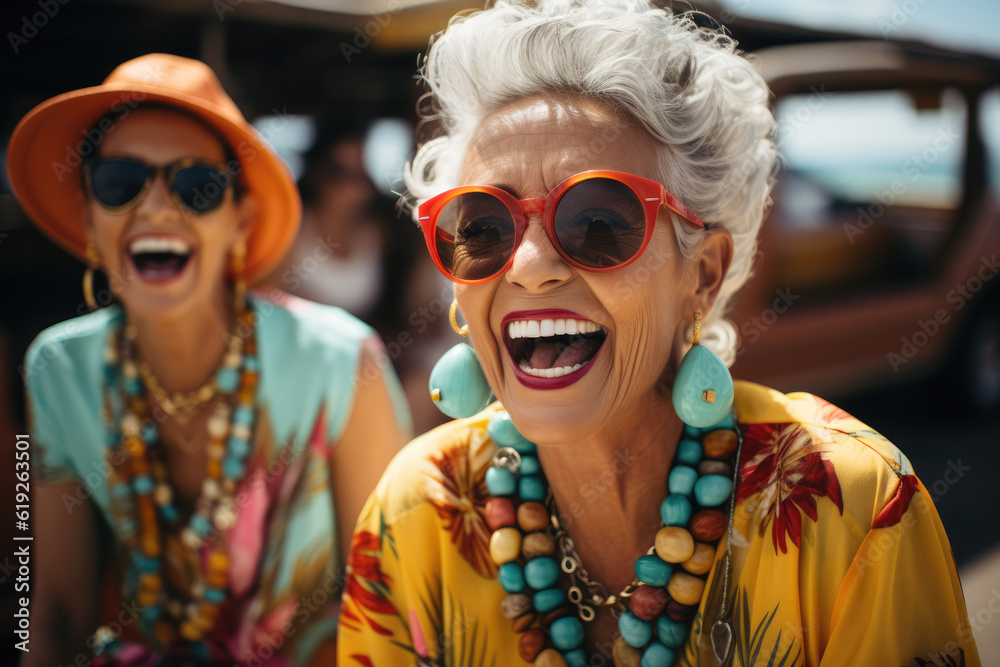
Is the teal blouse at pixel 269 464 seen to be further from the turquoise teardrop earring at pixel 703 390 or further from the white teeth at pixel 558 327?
the turquoise teardrop earring at pixel 703 390

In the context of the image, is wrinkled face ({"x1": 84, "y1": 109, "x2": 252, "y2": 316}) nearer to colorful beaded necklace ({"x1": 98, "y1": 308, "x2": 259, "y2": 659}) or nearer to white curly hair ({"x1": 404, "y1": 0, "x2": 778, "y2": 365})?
colorful beaded necklace ({"x1": 98, "y1": 308, "x2": 259, "y2": 659})

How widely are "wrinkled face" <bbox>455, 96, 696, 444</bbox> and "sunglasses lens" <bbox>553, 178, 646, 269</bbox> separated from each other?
30 mm

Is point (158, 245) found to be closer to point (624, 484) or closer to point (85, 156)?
point (85, 156)

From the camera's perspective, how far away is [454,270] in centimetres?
146

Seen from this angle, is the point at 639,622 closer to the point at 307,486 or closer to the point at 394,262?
the point at 307,486

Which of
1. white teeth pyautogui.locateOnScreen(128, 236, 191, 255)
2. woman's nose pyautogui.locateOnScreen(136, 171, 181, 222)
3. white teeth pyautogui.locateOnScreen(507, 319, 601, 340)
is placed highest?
woman's nose pyautogui.locateOnScreen(136, 171, 181, 222)

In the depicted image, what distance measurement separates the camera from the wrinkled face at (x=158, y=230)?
2096 mm

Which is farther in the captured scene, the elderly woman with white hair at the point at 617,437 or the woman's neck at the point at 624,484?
the woman's neck at the point at 624,484

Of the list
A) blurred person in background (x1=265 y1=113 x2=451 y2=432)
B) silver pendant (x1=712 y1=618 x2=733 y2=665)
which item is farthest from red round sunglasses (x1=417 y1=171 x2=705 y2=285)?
blurred person in background (x1=265 y1=113 x2=451 y2=432)

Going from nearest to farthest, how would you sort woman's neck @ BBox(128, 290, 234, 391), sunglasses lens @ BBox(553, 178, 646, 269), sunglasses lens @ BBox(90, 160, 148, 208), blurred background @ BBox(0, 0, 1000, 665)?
sunglasses lens @ BBox(553, 178, 646, 269)
sunglasses lens @ BBox(90, 160, 148, 208)
woman's neck @ BBox(128, 290, 234, 391)
blurred background @ BBox(0, 0, 1000, 665)

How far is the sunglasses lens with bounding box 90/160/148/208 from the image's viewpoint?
6.81ft

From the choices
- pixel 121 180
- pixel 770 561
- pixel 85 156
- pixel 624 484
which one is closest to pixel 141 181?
pixel 121 180

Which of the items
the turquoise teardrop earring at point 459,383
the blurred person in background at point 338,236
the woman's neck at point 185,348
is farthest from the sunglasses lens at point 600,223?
the blurred person in background at point 338,236

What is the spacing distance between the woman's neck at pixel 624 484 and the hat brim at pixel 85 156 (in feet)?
4.73
